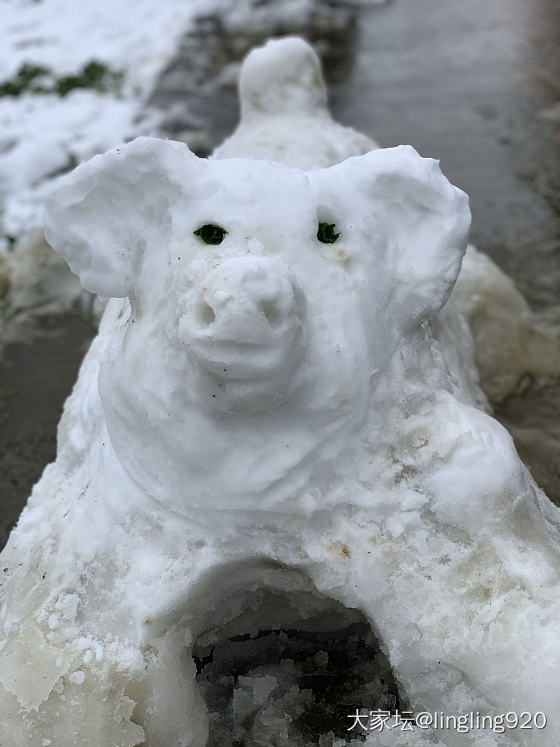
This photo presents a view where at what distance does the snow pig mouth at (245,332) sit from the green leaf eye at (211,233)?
0.33 feet

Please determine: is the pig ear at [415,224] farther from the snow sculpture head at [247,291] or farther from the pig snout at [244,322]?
the pig snout at [244,322]

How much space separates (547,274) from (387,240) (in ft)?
5.86

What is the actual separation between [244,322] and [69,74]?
13.6ft

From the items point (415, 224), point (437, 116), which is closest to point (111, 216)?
point (415, 224)

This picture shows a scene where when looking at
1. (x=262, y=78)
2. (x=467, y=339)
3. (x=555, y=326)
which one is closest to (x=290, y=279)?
(x=467, y=339)

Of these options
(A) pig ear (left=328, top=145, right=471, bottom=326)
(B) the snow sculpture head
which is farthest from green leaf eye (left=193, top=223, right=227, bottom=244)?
(A) pig ear (left=328, top=145, right=471, bottom=326)

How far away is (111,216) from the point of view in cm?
A: 133

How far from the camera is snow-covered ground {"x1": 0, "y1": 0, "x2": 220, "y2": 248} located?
12.5 feet

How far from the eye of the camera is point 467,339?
1.92 meters

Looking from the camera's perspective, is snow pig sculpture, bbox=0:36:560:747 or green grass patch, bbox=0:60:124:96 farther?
green grass patch, bbox=0:60:124:96

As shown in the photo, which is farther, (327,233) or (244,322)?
(327,233)

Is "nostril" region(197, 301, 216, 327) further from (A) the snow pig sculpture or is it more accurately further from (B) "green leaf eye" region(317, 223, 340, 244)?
(B) "green leaf eye" region(317, 223, 340, 244)

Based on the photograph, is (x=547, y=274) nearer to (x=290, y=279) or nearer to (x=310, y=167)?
(x=310, y=167)

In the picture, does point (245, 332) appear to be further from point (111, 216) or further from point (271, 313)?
point (111, 216)
